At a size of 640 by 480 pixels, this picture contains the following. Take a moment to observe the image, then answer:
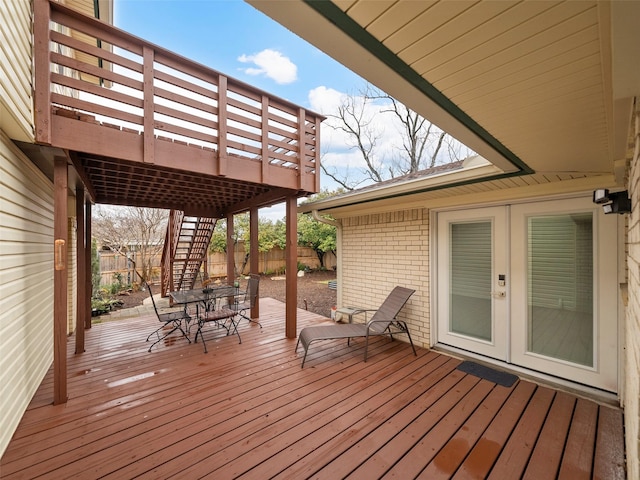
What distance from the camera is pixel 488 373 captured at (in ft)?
11.2

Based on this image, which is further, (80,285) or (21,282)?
(80,285)

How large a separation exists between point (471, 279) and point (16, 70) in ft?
17.8

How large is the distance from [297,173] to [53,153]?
2.94m

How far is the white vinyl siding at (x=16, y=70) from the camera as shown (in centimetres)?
192

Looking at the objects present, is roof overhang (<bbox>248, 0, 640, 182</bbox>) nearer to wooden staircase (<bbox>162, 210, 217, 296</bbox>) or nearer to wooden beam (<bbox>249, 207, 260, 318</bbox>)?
wooden beam (<bbox>249, 207, 260, 318</bbox>)

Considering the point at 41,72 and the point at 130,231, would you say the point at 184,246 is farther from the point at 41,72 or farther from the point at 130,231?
the point at 41,72

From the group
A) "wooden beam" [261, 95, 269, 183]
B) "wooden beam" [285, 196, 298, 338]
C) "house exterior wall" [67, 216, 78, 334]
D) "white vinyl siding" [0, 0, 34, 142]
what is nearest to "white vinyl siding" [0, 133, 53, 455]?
"white vinyl siding" [0, 0, 34, 142]

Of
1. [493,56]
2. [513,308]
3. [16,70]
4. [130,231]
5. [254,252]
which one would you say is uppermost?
[16,70]

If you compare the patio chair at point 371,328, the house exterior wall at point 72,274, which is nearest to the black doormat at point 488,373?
the patio chair at point 371,328

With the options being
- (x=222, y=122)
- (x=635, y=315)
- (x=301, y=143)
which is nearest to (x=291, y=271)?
(x=301, y=143)

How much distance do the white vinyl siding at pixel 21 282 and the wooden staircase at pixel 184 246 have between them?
3830 millimetres

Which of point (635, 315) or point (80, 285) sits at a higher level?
point (635, 315)

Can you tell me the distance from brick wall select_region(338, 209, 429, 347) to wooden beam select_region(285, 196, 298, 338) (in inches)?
55.2

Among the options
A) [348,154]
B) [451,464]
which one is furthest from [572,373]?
[348,154]
